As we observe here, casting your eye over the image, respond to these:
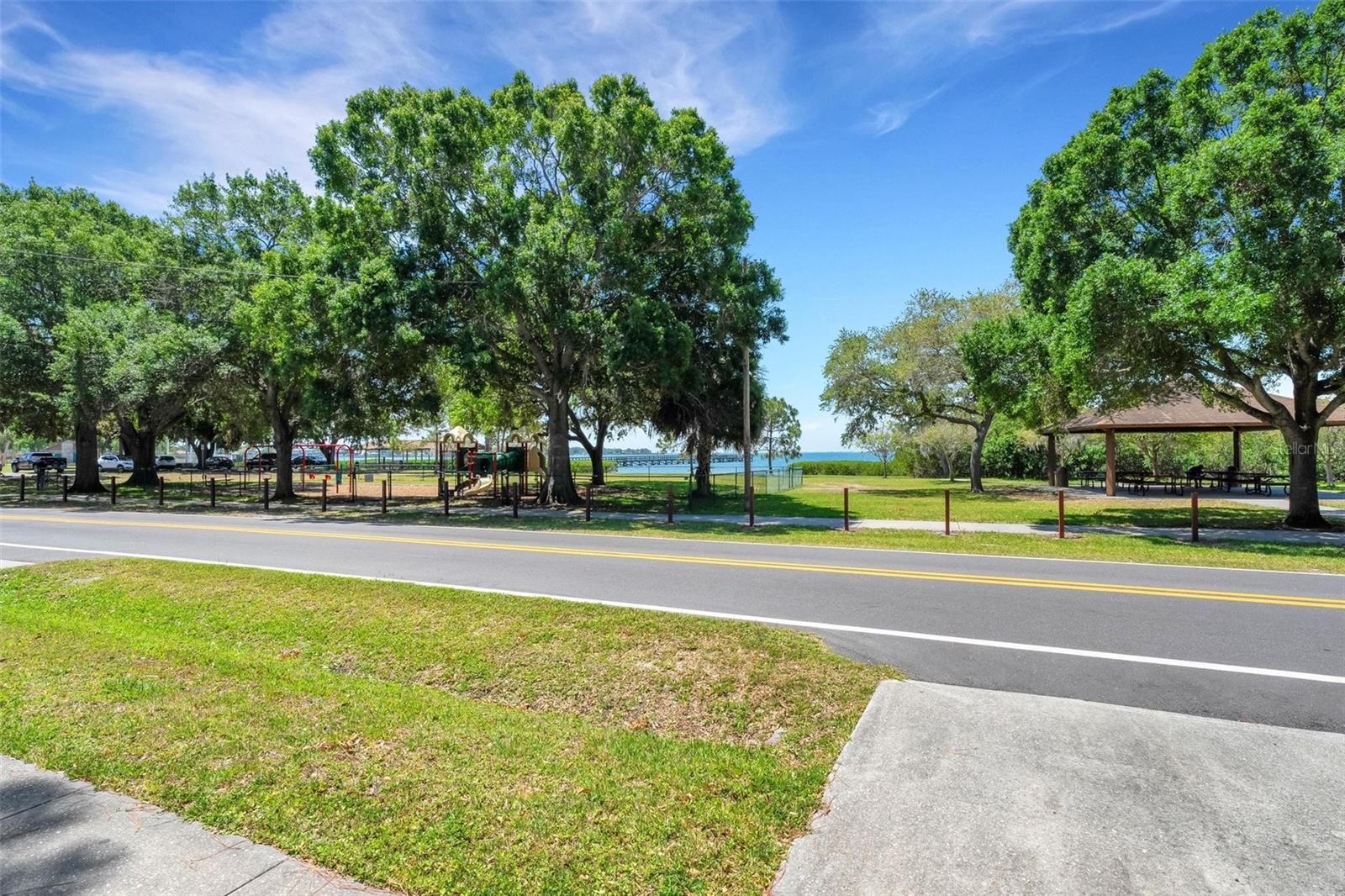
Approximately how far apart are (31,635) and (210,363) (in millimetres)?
21987

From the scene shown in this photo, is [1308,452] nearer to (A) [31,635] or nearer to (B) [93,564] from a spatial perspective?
(A) [31,635]

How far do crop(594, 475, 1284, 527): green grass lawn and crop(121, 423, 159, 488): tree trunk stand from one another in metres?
24.7

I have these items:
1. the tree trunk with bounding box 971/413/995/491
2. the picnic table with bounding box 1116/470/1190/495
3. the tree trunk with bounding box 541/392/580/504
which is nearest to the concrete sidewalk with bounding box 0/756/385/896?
the tree trunk with bounding box 541/392/580/504

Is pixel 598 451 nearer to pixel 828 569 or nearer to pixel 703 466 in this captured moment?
pixel 703 466

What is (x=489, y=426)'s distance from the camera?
49844 mm

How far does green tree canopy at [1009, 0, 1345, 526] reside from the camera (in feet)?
42.5

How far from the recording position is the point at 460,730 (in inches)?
175

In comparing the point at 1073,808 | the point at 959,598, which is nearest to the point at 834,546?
the point at 959,598

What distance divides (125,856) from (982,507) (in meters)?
24.3

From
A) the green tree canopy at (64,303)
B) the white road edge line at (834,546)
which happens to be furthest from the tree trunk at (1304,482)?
the green tree canopy at (64,303)

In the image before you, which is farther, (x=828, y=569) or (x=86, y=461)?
(x=86, y=461)

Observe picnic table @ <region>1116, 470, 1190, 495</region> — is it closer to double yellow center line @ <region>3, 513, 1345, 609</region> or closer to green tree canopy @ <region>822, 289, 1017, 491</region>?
green tree canopy @ <region>822, 289, 1017, 491</region>

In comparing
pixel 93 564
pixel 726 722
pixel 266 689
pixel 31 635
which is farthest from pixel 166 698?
pixel 93 564

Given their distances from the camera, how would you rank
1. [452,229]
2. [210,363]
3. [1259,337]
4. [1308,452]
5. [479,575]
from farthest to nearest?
1. [210,363]
2. [452,229]
3. [1308,452]
4. [1259,337]
5. [479,575]
